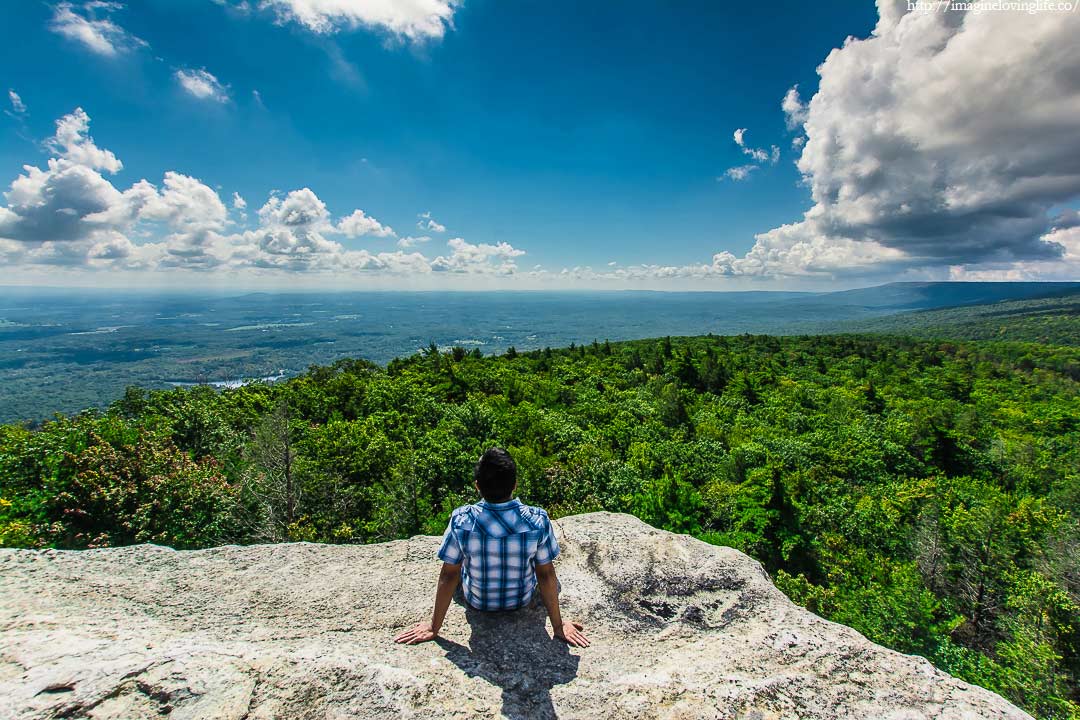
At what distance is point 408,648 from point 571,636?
1.78m

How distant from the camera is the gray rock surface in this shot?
3.74m

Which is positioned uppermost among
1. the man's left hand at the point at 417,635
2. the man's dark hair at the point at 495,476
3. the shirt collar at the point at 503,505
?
the man's dark hair at the point at 495,476

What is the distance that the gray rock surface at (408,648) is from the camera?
12.3 feet

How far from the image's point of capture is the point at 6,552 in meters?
6.47

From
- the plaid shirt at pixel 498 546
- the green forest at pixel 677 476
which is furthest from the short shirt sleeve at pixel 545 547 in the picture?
the green forest at pixel 677 476

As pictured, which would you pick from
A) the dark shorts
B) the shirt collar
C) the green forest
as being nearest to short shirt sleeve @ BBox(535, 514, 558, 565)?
the shirt collar

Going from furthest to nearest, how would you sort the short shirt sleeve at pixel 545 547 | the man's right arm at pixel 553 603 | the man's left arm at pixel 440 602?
1. the short shirt sleeve at pixel 545 547
2. the man's right arm at pixel 553 603
3. the man's left arm at pixel 440 602

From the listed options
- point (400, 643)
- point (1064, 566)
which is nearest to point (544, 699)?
point (400, 643)

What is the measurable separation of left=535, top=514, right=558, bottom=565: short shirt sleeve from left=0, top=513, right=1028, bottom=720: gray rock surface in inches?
33.9

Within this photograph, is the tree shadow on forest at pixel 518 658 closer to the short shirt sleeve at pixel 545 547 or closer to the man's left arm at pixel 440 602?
the man's left arm at pixel 440 602

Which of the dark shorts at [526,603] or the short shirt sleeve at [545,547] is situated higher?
the short shirt sleeve at [545,547]

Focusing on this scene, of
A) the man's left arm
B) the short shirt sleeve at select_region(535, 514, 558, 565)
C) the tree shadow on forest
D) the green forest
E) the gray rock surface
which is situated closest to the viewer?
the gray rock surface

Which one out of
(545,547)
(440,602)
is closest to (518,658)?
(440,602)

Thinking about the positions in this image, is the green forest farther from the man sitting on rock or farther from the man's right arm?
the man's right arm
